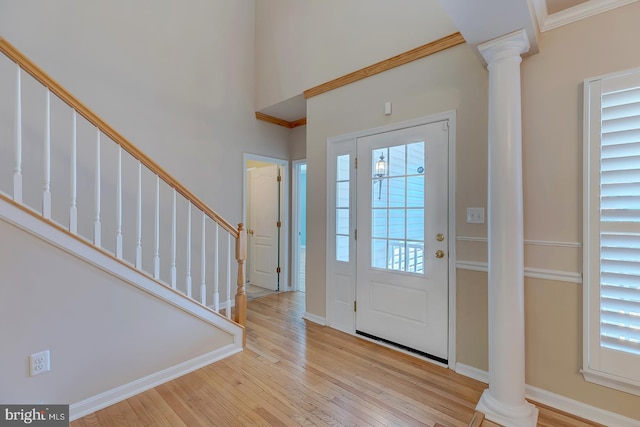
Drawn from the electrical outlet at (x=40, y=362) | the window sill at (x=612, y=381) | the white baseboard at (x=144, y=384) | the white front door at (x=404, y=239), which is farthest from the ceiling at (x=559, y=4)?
the electrical outlet at (x=40, y=362)

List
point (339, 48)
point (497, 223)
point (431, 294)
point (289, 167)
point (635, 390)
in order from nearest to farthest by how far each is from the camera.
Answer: point (635, 390)
point (497, 223)
point (431, 294)
point (339, 48)
point (289, 167)

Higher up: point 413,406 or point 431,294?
point 431,294

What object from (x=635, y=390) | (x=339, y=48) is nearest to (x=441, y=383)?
(x=635, y=390)

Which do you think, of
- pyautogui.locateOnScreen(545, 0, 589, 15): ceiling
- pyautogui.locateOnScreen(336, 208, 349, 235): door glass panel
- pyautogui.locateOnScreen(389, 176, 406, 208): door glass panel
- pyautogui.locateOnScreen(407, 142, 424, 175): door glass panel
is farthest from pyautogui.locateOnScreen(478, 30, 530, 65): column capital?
pyautogui.locateOnScreen(336, 208, 349, 235): door glass panel

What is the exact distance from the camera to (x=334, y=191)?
3086 millimetres

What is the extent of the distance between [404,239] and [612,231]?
1.30 meters

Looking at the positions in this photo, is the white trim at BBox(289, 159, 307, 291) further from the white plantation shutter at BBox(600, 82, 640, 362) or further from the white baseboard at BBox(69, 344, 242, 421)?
the white plantation shutter at BBox(600, 82, 640, 362)

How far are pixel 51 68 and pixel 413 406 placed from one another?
156 inches

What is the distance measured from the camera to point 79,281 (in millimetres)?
1735

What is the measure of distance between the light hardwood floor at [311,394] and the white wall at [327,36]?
8.78ft

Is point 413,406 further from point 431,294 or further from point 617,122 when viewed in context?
point 617,122

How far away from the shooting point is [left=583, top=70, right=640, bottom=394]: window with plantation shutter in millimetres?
1580

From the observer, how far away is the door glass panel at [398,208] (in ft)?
8.05

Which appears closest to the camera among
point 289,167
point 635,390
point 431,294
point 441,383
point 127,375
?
point 635,390
